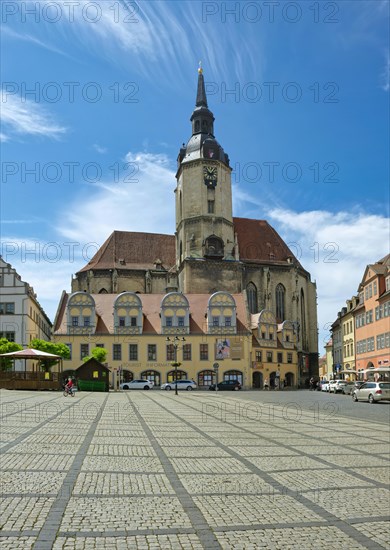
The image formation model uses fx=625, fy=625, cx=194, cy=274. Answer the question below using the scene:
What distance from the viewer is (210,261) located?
257 ft

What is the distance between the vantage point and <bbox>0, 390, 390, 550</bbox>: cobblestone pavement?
6234mm

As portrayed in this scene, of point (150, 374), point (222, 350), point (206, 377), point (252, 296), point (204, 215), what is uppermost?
point (204, 215)

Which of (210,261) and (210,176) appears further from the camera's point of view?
(210,176)

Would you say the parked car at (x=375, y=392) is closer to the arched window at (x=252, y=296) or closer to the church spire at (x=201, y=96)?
the arched window at (x=252, y=296)

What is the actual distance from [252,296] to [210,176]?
16970 millimetres

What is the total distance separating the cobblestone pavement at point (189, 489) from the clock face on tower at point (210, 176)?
69563mm

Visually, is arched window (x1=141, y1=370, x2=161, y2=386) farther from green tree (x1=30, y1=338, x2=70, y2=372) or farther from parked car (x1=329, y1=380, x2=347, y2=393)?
parked car (x1=329, y1=380, x2=347, y2=393)

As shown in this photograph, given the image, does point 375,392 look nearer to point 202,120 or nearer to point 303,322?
point 303,322

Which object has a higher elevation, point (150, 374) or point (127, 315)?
point (127, 315)

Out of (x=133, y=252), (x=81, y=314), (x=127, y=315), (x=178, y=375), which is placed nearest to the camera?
(x=178, y=375)

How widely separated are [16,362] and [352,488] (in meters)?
52.8

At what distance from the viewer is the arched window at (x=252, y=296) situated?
80.7 meters

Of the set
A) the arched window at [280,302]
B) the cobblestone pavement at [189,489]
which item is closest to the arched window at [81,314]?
the arched window at [280,302]

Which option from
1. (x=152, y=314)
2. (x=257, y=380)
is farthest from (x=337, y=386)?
(x=152, y=314)
